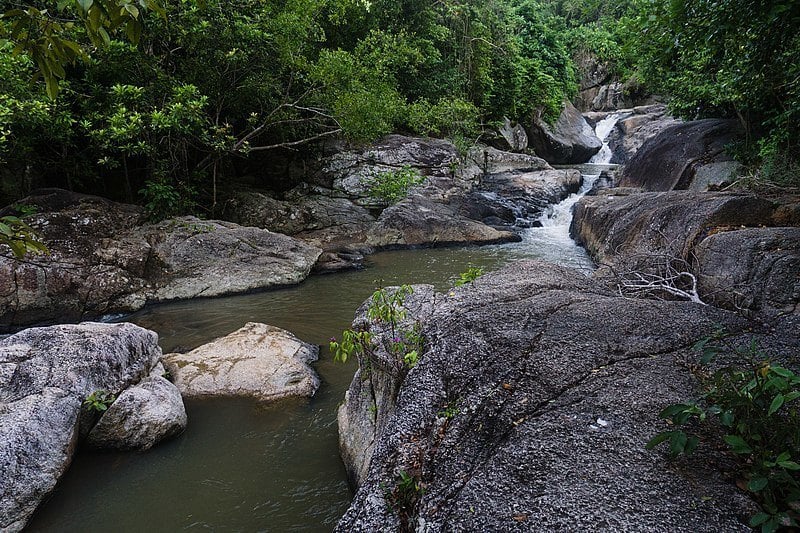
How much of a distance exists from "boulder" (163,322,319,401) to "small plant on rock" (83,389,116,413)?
90cm

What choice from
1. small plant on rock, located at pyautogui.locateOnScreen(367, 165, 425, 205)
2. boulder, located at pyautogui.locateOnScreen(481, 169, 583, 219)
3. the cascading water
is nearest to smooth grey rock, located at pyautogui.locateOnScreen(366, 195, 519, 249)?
the cascading water

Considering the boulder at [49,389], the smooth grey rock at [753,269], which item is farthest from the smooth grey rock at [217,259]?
the smooth grey rock at [753,269]

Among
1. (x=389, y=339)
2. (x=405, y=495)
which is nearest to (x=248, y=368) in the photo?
(x=389, y=339)

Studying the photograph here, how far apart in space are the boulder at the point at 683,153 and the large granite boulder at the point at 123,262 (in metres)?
8.97

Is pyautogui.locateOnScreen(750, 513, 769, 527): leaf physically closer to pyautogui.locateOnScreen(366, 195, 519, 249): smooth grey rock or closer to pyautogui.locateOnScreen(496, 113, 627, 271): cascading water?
pyautogui.locateOnScreen(496, 113, 627, 271): cascading water

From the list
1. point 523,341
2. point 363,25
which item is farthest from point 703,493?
point 363,25

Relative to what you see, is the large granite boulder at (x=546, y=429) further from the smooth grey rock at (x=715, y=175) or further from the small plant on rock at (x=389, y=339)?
the smooth grey rock at (x=715, y=175)

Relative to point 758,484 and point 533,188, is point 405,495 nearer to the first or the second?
point 758,484

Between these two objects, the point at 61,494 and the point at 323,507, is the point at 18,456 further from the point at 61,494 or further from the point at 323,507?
the point at 323,507

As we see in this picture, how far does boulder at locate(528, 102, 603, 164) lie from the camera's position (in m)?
22.6

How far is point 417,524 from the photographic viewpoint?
73.8 inches

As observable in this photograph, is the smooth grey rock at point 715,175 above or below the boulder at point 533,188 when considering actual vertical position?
above

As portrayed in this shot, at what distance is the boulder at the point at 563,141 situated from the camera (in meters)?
22.6

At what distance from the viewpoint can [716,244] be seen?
5.15 m
